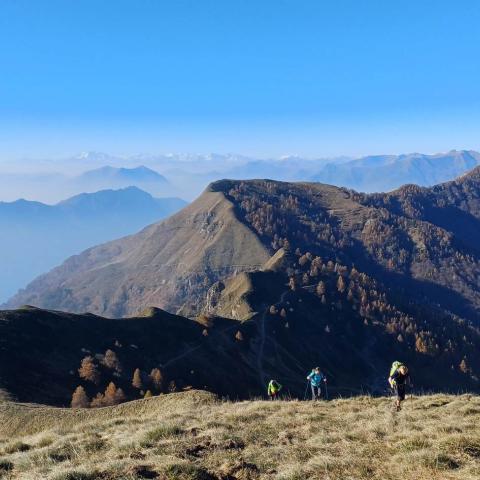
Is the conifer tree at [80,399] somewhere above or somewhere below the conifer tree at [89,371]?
above

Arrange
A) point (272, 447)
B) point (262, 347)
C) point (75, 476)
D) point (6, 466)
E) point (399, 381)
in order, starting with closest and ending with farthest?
point (75, 476) → point (6, 466) → point (272, 447) → point (399, 381) → point (262, 347)

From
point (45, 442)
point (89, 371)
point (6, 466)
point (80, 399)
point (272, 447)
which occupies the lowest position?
point (89, 371)

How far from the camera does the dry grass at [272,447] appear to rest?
1559 centimetres

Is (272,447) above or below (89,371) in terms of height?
above

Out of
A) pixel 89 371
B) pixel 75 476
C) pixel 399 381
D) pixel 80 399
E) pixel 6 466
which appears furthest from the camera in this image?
pixel 89 371

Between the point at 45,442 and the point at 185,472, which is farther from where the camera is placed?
the point at 45,442

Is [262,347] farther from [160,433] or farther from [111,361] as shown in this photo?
[160,433]

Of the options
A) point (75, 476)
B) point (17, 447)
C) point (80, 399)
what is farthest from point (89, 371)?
point (75, 476)

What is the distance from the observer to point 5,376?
193ft

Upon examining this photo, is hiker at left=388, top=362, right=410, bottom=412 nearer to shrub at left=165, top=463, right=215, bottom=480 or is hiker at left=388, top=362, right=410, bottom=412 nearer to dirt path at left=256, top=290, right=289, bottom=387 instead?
shrub at left=165, top=463, right=215, bottom=480

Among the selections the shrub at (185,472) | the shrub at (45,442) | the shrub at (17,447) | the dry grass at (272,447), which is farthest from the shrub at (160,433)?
the shrub at (17,447)

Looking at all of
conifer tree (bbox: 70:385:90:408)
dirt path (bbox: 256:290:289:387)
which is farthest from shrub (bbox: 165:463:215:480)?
dirt path (bbox: 256:290:289:387)

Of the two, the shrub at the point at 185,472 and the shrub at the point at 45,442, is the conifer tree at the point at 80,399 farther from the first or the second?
the shrub at the point at 185,472

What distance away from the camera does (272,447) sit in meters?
18.9
